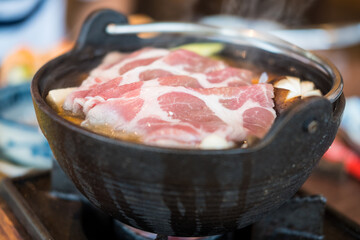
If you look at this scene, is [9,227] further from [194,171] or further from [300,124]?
[300,124]

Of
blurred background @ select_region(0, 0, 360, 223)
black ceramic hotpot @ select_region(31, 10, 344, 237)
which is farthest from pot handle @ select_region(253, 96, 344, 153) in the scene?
blurred background @ select_region(0, 0, 360, 223)

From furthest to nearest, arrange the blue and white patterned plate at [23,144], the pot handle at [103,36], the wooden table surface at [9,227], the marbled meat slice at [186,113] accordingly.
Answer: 1. the blue and white patterned plate at [23,144]
2. the pot handle at [103,36]
3. the wooden table surface at [9,227]
4. the marbled meat slice at [186,113]

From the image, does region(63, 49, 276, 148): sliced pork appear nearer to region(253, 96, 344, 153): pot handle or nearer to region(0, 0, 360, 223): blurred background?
region(253, 96, 344, 153): pot handle

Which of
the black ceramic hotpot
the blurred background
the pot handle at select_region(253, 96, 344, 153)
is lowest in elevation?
the blurred background

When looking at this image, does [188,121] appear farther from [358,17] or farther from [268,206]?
[358,17]

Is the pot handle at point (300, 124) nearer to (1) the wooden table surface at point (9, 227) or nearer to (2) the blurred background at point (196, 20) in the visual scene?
(1) the wooden table surface at point (9, 227)

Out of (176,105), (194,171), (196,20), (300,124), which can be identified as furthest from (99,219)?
(196,20)

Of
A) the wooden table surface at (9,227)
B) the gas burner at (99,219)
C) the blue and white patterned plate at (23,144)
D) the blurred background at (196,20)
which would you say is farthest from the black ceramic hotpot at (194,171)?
the blurred background at (196,20)
